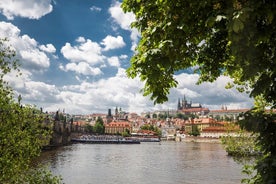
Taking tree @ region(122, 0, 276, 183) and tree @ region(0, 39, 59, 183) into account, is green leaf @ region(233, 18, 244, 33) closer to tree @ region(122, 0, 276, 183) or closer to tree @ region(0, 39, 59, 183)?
tree @ region(122, 0, 276, 183)

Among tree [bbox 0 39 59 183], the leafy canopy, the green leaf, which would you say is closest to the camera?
the green leaf

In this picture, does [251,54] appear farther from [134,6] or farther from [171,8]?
[134,6]

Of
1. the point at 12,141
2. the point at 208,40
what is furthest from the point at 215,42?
the point at 12,141

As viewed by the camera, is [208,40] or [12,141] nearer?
[208,40]

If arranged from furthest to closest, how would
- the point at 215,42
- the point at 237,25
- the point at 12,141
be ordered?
the point at 12,141 → the point at 215,42 → the point at 237,25

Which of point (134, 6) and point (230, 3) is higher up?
point (134, 6)

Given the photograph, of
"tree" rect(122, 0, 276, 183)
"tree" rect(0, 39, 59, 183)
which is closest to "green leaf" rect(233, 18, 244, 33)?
"tree" rect(122, 0, 276, 183)

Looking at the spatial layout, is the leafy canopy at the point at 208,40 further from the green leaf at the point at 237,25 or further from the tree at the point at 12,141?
the tree at the point at 12,141

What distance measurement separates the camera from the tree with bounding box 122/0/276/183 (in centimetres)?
464

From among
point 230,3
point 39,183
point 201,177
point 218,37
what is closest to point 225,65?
point 218,37

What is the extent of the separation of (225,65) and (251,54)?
3.41 metres

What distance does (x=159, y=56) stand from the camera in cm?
604

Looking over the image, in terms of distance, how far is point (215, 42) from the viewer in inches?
300

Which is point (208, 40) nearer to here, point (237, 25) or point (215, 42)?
point (215, 42)
